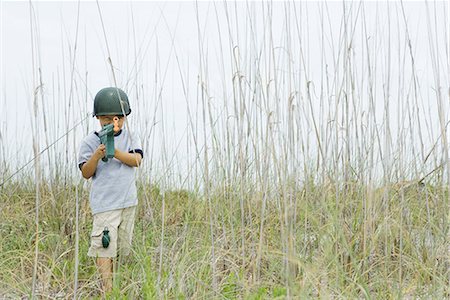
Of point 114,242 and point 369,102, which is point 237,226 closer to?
point 114,242

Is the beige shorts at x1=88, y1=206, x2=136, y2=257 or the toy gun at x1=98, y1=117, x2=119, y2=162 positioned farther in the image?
the beige shorts at x1=88, y1=206, x2=136, y2=257

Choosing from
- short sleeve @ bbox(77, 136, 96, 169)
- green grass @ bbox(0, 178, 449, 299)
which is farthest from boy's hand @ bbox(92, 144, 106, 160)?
green grass @ bbox(0, 178, 449, 299)

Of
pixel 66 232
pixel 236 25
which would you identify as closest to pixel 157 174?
pixel 66 232

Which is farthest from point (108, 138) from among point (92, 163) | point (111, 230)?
point (111, 230)

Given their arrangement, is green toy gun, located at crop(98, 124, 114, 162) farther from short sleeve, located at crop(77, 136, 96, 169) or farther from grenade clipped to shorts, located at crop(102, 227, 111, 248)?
grenade clipped to shorts, located at crop(102, 227, 111, 248)

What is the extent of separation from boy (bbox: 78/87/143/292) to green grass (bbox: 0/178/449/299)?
84 mm

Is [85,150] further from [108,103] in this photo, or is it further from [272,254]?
[272,254]

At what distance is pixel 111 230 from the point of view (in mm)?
2311

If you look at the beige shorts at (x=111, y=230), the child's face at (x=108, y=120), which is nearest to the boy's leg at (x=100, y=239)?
the beige shorts at (x=111, y=230)

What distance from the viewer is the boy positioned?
2.30 m

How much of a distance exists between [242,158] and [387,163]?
1.41 feet

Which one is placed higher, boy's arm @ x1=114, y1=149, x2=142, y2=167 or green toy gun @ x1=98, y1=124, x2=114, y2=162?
green toy gun @ x1=98, y1=124, x2=114, y2=162

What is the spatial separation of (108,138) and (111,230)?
1.13 feet

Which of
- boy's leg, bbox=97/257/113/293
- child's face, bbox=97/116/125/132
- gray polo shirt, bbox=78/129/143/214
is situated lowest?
boy's leg, bbox=97/257/113/293
